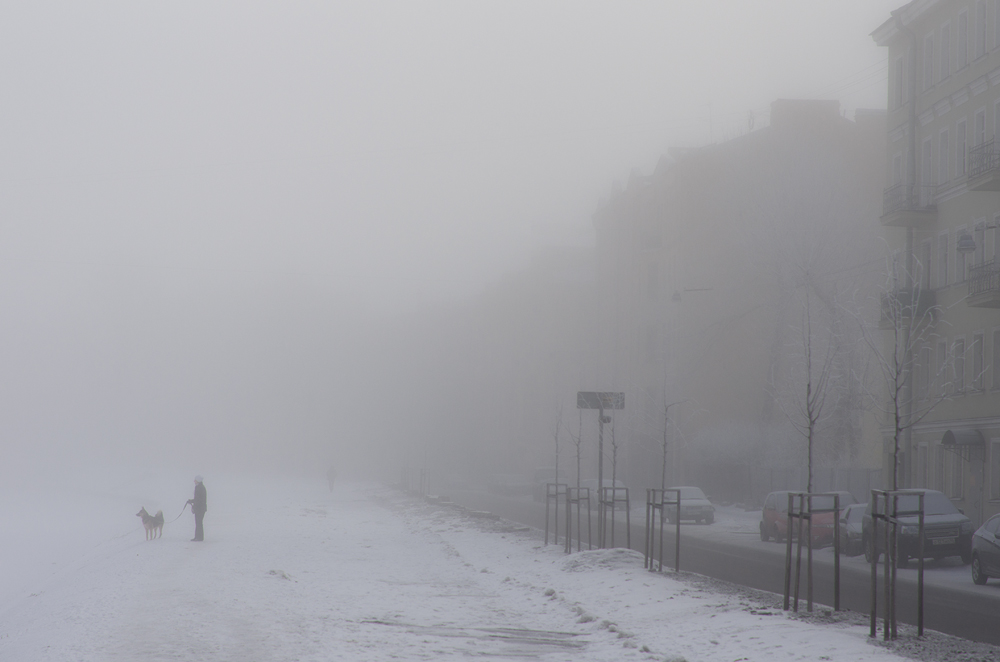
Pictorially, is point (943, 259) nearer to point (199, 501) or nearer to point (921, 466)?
point (921, 466)

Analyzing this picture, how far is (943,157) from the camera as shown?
126 ft

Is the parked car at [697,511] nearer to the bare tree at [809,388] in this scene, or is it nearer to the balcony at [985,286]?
the balcony at [985,286]

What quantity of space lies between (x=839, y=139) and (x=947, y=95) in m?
20.4

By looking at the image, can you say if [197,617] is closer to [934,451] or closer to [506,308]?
[934,451]

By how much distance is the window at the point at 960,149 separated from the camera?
121ft

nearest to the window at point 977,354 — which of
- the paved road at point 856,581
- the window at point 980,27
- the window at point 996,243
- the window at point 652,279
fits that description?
the window at point 996,243

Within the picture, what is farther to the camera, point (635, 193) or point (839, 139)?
point (635, 193)

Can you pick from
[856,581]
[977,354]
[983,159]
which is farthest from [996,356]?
[856,581]

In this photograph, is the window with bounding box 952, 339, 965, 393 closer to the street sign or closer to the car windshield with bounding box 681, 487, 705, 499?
the car windshield with bounding box 681, 487, 705, 499

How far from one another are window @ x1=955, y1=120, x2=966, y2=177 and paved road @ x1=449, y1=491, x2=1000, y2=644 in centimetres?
1481

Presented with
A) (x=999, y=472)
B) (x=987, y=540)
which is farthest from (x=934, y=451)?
(x=987, y=540)

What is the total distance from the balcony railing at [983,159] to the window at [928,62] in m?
5.81

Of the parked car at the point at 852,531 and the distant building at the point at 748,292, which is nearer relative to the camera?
the parked car at the point at 852,531

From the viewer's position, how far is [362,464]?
128375 millimetres
